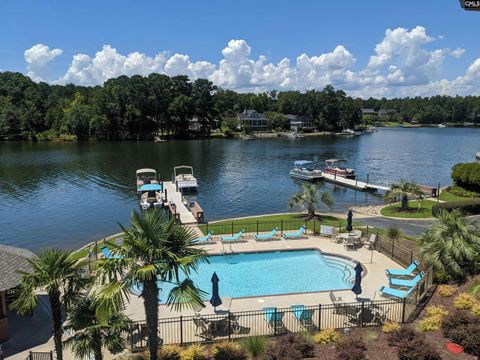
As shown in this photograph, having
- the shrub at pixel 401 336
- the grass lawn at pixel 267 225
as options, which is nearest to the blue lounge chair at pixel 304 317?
the shrub at pixel 401 336

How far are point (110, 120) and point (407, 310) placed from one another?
402 feet

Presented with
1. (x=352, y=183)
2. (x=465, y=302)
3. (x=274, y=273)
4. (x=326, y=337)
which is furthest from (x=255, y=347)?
(x=352, y=183)

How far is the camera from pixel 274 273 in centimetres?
2355

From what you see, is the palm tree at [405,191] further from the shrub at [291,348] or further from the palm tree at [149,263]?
the palm tree at [149,263]

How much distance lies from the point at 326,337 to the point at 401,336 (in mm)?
2478

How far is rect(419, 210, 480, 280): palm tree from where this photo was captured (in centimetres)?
1814

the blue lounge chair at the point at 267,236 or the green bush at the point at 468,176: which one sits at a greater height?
the green bush at the point at 468,176

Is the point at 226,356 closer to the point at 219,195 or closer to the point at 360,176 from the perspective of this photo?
the point at 219,195

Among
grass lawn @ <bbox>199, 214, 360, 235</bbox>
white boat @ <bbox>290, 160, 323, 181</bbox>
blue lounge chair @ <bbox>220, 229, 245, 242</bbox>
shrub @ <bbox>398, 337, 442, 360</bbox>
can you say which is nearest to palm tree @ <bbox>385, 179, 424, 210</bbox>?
grass lawn @ <bbox>199, 214, 360, 235</bbox>

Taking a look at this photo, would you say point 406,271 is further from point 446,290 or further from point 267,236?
point 267,236

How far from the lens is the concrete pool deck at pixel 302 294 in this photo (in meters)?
17.9

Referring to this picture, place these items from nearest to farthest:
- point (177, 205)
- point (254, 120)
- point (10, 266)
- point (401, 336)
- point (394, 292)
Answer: point (401, 336), point (10, 266), point (394, 292), point (177, 205), point (254, 120)

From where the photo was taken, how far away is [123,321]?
1152 centimetres

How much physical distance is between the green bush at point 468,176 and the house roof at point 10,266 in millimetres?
42522
